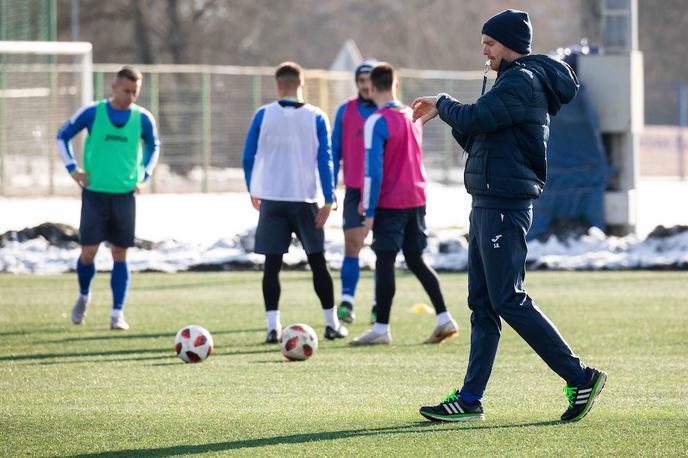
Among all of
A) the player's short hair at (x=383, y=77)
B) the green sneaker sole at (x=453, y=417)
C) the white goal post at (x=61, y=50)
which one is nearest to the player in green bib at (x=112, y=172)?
the player's short hair at (x=383, y=77)

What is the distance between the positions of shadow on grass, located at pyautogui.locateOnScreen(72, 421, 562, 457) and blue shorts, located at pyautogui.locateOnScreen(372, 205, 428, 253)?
135 inches

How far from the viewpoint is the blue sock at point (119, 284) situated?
37.4ft

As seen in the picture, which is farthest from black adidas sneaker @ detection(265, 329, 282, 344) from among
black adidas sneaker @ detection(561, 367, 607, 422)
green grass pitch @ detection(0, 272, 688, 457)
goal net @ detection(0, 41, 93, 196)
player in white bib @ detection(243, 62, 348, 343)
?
goal net @ detection(0, 41, 93, 196)

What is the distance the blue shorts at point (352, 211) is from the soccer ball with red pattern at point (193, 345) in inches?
103

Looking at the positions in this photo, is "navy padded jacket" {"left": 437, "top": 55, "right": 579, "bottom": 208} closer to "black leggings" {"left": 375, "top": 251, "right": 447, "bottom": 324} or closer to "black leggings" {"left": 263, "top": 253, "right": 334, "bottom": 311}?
"black leggings" {"left": 375, "top": 251, "right": 447, "bottom": 324}

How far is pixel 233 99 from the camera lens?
28000mm

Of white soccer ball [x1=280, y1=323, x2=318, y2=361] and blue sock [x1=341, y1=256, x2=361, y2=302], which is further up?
blue sock [x1=341, y1=256, x2=361, y2=302]

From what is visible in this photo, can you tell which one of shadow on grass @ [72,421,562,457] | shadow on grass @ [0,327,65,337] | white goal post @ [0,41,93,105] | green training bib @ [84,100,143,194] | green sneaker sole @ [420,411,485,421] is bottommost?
shadow on grass @ [0,327,65,337]

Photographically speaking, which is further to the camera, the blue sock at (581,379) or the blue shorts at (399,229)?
the blue shorts at (399,229)

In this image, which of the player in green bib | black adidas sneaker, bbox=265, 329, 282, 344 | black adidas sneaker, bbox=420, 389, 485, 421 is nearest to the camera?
black adidas sneaker, bbox=420, 389, 485, 421

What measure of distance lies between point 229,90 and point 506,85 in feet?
71.1

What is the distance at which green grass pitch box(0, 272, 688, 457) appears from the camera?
252 inches

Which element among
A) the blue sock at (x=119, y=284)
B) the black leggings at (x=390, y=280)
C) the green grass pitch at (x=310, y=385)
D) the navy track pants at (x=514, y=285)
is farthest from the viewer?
the blue sock at (x=119, y=284)

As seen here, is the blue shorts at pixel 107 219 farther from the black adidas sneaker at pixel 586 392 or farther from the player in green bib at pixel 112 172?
the black adidas sneaker at pixel 586 392
